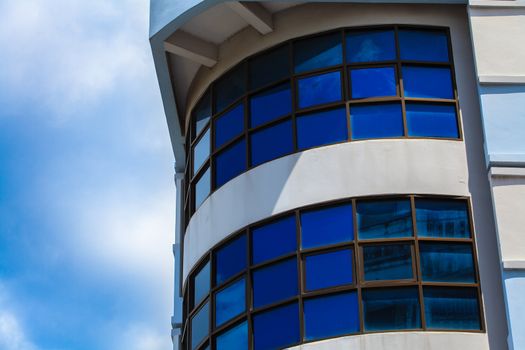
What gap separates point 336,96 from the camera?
1886cm

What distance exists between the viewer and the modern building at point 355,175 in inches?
675

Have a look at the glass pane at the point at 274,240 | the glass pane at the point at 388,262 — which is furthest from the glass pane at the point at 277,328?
the glass pane at the point at 388,262

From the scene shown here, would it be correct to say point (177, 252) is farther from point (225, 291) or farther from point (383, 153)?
point (383, 153)

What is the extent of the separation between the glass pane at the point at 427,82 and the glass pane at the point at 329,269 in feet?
9.51

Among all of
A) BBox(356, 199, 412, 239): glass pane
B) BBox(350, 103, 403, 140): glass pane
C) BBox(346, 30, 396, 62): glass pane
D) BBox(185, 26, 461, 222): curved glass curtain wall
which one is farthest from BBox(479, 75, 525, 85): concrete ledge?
BBox(356, 199, 412, 239): glass pane

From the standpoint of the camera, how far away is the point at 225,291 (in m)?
18.7

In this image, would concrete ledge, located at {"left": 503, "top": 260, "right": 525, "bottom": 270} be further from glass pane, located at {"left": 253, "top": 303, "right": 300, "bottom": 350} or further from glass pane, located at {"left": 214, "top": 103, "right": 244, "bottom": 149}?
glass pane, located at {"left": 214, "top": 103, "right": 244, "bottom": 149}

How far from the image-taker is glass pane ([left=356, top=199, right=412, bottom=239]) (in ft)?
57.7

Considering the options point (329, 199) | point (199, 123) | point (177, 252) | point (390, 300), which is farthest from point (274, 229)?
point (177, 252)

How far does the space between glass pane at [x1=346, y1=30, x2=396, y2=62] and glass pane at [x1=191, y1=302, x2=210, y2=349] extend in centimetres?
457

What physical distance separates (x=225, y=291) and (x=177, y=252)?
15.1 feet

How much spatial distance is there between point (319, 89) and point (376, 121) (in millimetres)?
1142

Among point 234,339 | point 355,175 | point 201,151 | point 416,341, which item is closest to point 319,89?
point 355,175

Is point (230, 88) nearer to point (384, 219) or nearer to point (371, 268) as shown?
point (384, 219)
